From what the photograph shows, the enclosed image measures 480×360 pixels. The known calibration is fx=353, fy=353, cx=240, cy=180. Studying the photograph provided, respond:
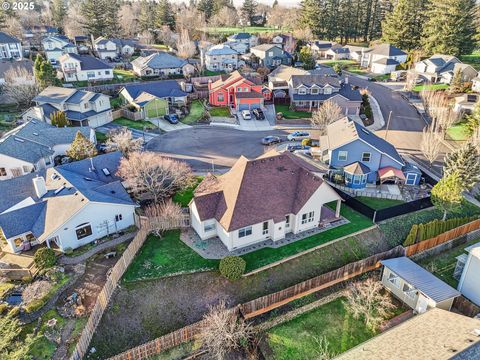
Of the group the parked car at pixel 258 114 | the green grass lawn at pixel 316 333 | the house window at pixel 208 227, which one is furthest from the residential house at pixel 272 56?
the green grass lawn at pixel 316 333

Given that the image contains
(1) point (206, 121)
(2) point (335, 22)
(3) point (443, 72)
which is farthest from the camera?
(2) point (335, 22)

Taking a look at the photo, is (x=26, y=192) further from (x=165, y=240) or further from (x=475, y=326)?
(x=475, y=326)

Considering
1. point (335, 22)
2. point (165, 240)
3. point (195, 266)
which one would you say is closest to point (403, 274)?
point (195, 266)

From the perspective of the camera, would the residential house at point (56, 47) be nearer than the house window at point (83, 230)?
No

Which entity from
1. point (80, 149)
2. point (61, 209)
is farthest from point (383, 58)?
point (61, 209)

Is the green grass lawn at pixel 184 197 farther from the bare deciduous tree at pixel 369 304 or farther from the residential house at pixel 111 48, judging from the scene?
the residential house at pixel 111 48

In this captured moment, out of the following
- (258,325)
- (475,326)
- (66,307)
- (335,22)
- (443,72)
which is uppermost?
(335,22)

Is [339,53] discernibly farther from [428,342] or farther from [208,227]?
[428,342]
